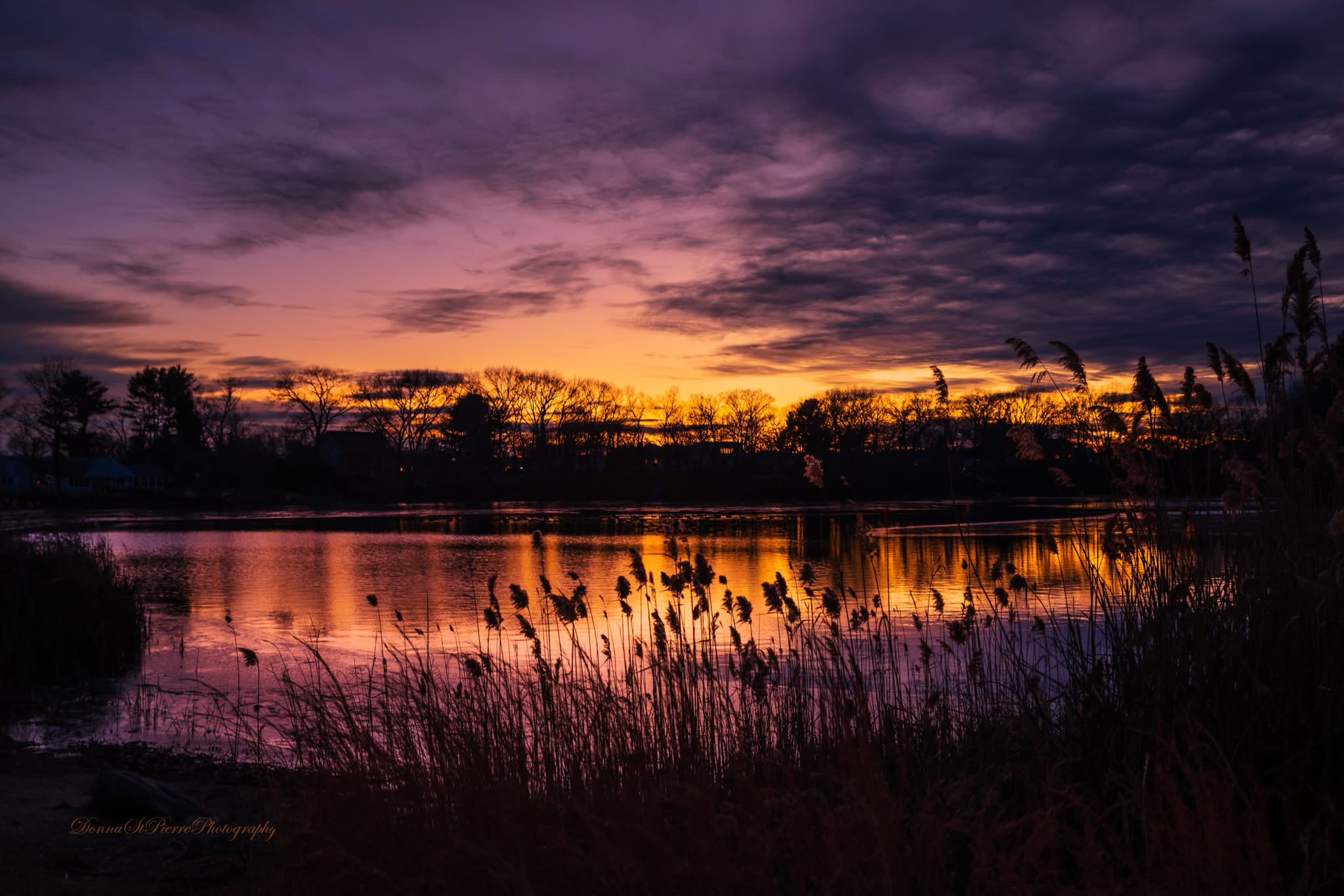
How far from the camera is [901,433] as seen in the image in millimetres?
102875

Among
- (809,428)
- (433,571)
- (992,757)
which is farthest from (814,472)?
(809,428)

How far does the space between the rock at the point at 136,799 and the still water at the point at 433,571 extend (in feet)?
2.79

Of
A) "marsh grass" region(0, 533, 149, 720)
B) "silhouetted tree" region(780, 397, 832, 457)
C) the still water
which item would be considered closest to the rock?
the still water

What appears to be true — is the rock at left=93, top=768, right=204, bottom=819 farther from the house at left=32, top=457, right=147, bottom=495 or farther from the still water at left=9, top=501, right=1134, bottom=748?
the house at left=32, top=457, right=147, bottom=495

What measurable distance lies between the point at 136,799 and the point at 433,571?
69.4 ft

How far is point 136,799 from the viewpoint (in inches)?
273

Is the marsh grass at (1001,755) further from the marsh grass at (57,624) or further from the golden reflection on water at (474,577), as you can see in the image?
the marsh grass at (57,624)

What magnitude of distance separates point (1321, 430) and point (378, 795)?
5935mm

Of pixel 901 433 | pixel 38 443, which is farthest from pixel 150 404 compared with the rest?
pixel 901 433

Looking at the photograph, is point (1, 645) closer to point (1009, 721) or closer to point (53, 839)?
point (53, 839)

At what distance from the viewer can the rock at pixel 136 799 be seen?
271 inches

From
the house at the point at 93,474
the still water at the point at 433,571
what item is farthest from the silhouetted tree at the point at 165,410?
the still water at the point at 433,571

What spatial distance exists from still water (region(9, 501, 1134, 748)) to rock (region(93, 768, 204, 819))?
0.85 metres

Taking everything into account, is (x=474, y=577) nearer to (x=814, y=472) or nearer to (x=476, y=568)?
(x=476, y=568)
